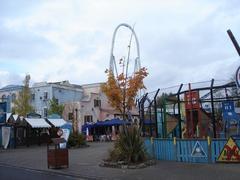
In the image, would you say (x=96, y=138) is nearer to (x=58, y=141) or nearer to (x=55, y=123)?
(x=55, y=123)

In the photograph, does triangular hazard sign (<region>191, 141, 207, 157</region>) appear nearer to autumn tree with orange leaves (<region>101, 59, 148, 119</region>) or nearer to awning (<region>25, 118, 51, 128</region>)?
autumn tree with orange leaves (<region>101, 59, 148, 119</region>)

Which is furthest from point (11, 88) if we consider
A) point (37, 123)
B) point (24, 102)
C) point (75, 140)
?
point (75, 140)

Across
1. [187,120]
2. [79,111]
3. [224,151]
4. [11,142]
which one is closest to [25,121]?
[11,142]

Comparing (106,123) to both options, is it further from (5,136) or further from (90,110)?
(5,136)

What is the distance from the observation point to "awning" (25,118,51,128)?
46.4 m

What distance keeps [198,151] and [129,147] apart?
306 cm

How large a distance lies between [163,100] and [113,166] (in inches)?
223

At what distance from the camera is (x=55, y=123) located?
49719mm

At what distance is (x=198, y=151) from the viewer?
1862cm

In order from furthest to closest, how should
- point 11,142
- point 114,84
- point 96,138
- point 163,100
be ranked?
point 96,138, point 11,142, point 114,84, point 163,100

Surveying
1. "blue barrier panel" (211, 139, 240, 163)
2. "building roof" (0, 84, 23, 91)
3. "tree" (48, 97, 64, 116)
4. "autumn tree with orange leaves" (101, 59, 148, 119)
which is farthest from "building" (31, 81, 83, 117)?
"blue barrier panel" (211, 139, 240, 163)

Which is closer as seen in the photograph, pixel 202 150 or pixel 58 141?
pixel 202 150

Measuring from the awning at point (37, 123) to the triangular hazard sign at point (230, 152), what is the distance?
31.4m

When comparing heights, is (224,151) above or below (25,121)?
below
